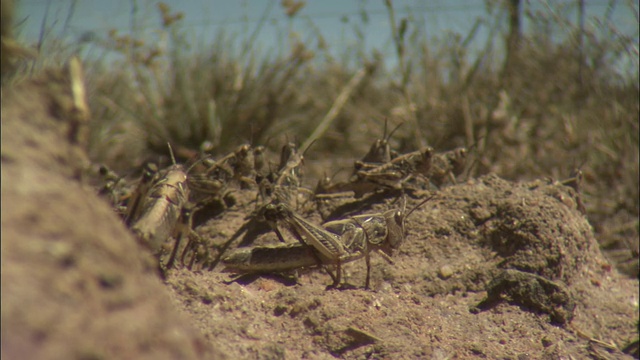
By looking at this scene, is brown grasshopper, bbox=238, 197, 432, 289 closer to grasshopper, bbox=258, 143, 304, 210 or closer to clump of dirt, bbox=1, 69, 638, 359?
clump of dirt, bbox=1, 69, 638, 359

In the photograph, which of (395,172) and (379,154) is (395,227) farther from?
(379,154)

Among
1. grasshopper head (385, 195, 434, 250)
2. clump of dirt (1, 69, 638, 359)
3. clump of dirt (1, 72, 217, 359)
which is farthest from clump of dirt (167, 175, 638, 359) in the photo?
clump of dirt (1, 72, 217, 359)

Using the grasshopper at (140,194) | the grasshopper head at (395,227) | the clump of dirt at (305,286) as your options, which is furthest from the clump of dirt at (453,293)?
the grasshopper at (140,194)

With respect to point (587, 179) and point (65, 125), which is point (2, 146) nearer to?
point (65, 125)

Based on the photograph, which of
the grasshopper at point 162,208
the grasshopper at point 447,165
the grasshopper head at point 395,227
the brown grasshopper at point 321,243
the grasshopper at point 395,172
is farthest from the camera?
the grasshopper at point 447,165

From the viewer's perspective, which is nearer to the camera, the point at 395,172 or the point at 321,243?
the point at 321,243

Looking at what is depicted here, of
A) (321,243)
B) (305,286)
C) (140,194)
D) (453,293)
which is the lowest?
(453,293)

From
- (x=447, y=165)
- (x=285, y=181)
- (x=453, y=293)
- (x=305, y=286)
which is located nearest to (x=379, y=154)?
(x=447, y=165)

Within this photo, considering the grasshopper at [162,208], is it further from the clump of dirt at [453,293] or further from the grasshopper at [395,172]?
the grasshopper at [395,172]
